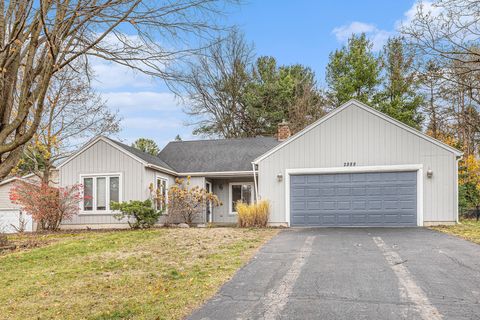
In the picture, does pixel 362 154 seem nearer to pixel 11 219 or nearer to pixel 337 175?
pixel 337 175

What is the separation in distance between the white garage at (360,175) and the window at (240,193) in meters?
3.39

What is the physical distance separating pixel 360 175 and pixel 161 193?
8.24 metres

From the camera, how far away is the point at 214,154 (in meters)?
20.8

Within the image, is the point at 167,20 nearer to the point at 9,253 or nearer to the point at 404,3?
the point at 9,253

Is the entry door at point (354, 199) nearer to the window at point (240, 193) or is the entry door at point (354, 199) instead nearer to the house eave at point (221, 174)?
the house eave at point (221, 174)

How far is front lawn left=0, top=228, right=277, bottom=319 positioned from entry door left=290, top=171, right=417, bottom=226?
4279mm

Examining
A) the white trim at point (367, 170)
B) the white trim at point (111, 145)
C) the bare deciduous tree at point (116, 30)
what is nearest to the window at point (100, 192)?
the white trim at point (111, 145)

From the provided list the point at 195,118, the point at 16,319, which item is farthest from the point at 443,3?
the point at 195,118

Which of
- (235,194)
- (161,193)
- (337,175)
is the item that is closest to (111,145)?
(161,193)

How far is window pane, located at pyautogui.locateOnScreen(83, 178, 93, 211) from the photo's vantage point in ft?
57.0

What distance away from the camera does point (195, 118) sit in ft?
106

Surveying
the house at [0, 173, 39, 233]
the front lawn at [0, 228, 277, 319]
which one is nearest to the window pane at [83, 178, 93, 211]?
the house at [0, 173, 39, 233]

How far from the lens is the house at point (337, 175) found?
1502 cm

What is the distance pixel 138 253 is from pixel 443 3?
9.82 meters
